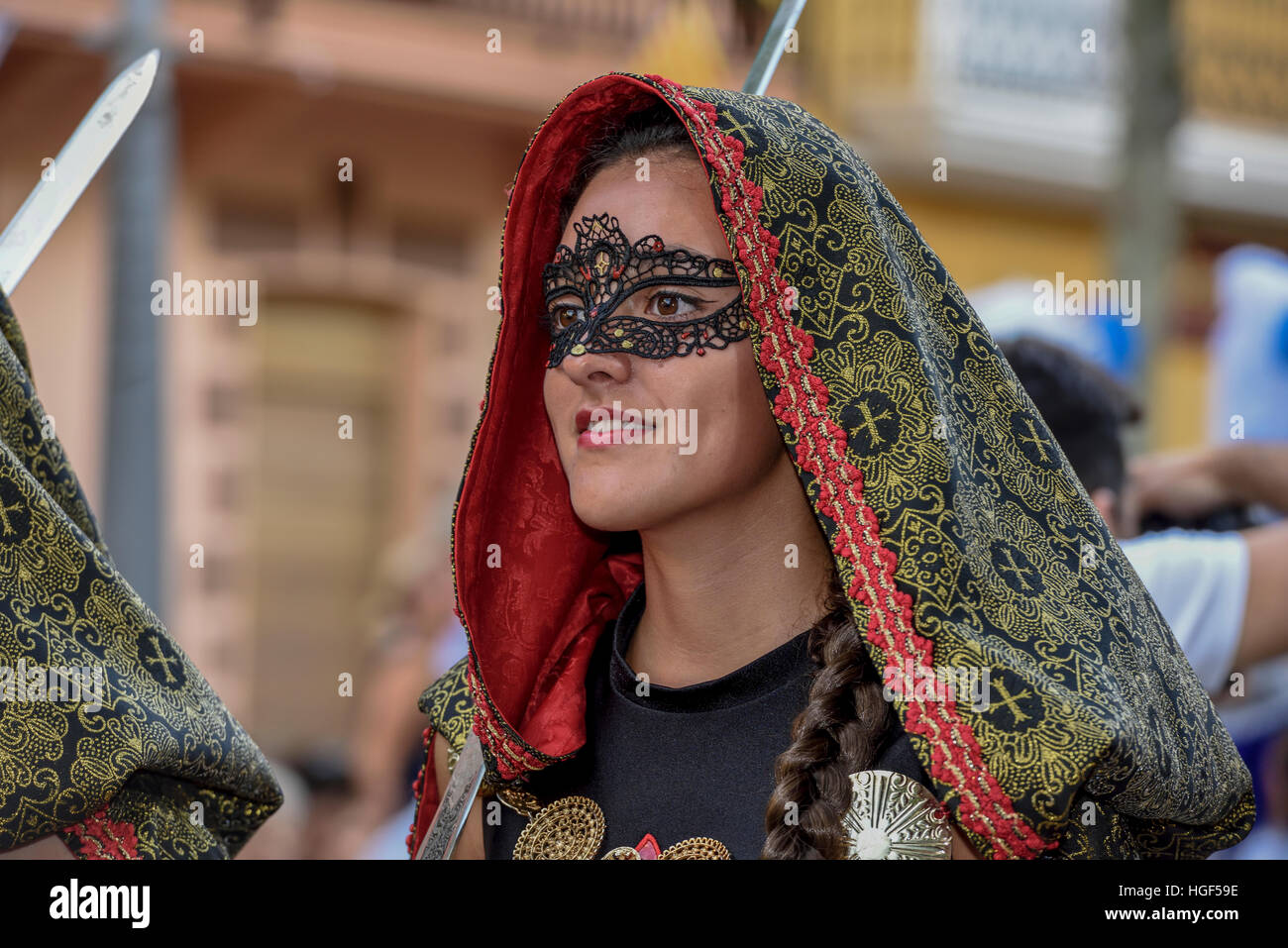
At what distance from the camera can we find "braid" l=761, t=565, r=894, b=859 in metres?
2.12

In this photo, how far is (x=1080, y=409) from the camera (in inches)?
133

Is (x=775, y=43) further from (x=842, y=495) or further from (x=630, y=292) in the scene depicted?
(x=842, y=495)

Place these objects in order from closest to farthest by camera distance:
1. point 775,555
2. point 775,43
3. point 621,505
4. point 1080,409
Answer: point 621,505
point 775,555
point 775,43
point 1080,409

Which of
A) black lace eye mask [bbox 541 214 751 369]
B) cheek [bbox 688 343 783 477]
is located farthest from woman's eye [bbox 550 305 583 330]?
cheek [bbox 688 343 783 477]

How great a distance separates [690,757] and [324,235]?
A: 8308 mm

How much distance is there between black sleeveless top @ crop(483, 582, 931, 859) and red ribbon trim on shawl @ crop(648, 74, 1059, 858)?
0.60 feet

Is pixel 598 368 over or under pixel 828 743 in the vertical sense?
over

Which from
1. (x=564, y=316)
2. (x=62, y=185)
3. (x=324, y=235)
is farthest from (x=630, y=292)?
(x=324, y=235)

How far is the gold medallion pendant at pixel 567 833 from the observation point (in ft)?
7.82

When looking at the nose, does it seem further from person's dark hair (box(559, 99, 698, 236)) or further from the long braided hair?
the long braided hair

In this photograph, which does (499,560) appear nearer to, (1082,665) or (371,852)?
(1082,665)

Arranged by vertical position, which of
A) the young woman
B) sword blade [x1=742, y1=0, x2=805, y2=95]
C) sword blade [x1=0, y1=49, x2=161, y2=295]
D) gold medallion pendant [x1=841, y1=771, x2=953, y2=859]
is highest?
sword blade [x1=742, y1=0, x2=805, y2=95]

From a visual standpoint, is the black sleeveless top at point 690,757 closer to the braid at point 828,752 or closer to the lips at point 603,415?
the braid at point 828,752
